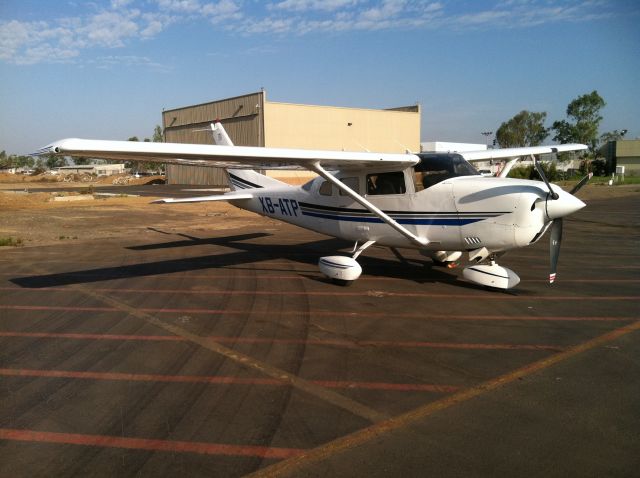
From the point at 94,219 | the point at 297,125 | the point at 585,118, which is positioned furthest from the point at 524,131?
the point at 94,219

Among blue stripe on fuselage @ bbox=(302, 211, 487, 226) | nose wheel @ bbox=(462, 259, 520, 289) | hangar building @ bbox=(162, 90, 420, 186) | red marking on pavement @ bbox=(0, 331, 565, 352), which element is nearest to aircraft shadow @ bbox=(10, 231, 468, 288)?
nose wheel @ bbox=(462, 259, 520, 289)

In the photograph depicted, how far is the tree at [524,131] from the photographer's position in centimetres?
9294

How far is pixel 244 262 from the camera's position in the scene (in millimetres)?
11492

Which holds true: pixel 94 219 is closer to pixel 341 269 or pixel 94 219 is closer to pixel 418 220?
pixel 341 269

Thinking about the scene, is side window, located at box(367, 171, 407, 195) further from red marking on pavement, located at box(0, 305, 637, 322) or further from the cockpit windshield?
red marking on pavement, located at box(0, 305, 637, 322)

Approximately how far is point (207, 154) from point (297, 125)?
37.0 m

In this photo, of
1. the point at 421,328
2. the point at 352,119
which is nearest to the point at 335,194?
the point at 421,328

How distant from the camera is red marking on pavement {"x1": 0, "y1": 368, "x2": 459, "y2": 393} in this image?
469cm

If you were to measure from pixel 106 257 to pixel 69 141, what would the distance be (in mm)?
7425

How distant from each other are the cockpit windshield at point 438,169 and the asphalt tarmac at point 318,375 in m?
1.89

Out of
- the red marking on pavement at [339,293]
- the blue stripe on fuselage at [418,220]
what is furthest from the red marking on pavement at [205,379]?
the blue stripe on fuselage at [418,220]

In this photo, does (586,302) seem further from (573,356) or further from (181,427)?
(181,427)

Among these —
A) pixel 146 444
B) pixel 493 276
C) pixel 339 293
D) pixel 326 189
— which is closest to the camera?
pixel 146 444

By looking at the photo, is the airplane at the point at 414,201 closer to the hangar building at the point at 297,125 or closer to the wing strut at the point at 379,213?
the wing strut at the point at 379,213
